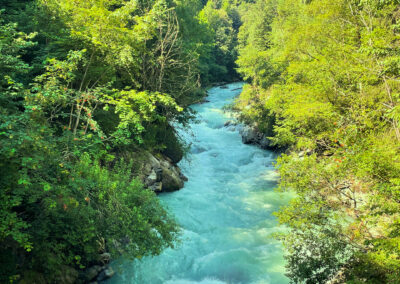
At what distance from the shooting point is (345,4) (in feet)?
47.5

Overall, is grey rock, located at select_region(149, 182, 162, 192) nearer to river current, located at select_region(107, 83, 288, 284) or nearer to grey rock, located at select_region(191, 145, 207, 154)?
river current, located at select_region(107, 83, 288, 284)

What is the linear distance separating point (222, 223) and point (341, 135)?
604 centimetres

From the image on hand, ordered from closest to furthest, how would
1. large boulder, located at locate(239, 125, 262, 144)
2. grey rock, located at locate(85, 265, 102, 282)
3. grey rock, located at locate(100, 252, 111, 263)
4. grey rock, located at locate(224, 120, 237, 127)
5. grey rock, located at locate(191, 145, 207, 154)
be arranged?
grey rock, located at locate(85, 265, 102, 282), grey rock, located at locate(100, 252, 111, 263), grey rock, located at locate(191, 145, 207, 154), large boulder, located at locate(239, 125, 262, 144), grey rock, located at locate(224, 120, 237, 127)

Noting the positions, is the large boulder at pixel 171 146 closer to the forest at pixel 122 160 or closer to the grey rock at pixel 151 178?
the forest at pixel 122 160

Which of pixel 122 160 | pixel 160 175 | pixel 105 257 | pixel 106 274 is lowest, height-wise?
pixel 106 274

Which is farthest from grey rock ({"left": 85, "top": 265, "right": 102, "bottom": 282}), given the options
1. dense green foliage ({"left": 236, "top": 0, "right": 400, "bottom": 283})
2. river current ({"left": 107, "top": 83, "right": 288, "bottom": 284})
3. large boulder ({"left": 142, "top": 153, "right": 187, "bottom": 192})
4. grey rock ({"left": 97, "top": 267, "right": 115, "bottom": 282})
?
dense green foliage ({"left": 236, "top": 0, "right": 400, "bottom": 283})

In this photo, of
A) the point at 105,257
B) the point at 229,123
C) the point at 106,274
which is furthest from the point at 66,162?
the point at 229,123

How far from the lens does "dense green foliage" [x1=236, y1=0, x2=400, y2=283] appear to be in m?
6.74

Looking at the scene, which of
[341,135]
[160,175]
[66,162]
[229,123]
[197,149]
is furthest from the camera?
[229,123]

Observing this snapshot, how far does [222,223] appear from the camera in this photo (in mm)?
11969

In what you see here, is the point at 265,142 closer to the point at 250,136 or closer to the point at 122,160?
the point at 250,136

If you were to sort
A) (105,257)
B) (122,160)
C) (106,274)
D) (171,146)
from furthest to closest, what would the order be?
(171,146) < (122,160) < (105,257) < (106,274)

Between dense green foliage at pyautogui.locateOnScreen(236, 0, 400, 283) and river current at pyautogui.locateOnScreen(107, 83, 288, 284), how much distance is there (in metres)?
1.34

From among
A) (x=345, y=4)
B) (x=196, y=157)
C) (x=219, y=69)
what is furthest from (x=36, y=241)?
(x=219, y=69)
